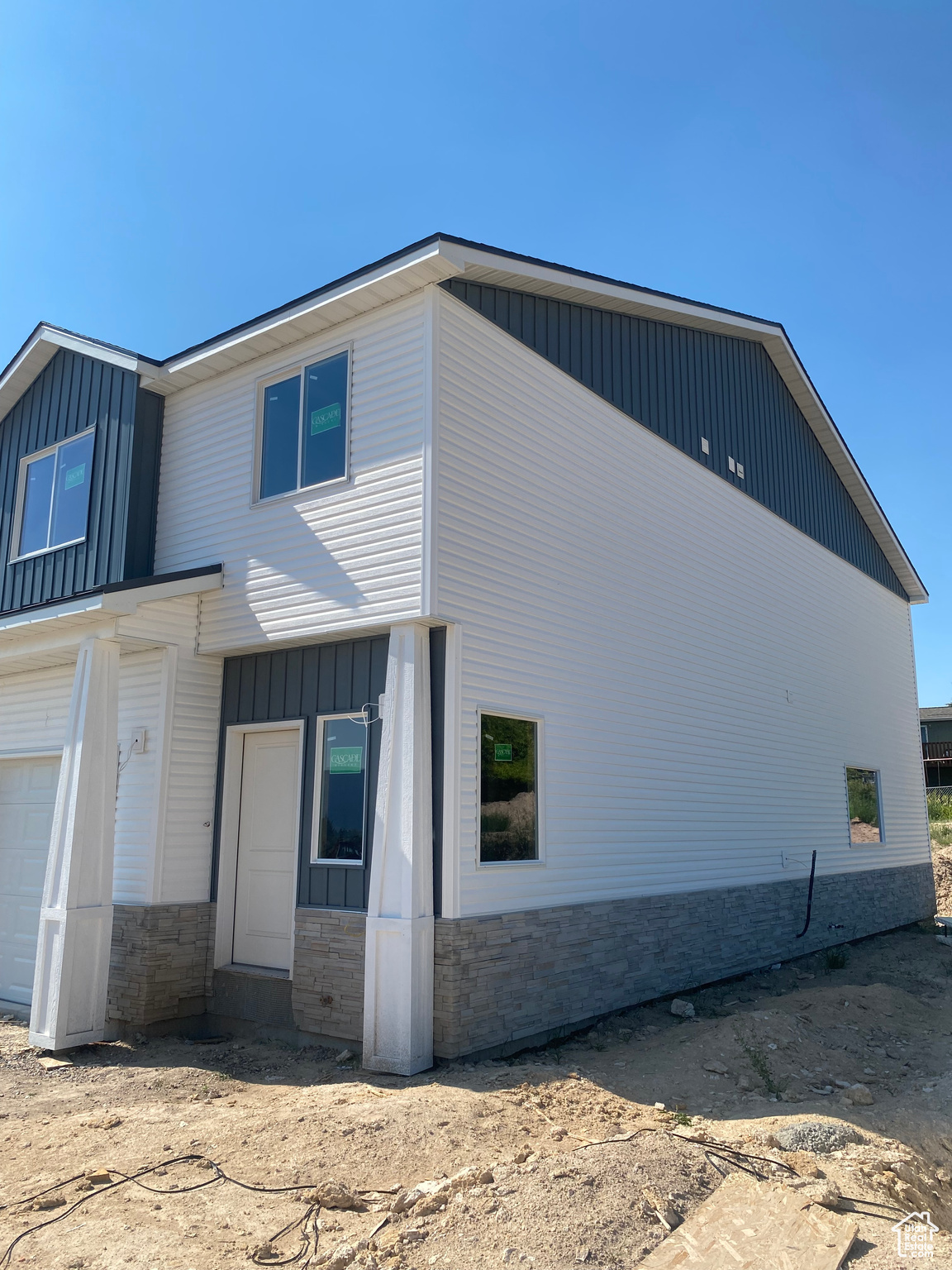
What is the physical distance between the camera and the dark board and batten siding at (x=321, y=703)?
796 cm

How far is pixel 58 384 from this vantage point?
1148 centimetres

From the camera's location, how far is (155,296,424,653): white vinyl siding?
813cm

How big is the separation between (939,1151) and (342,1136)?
149 inches

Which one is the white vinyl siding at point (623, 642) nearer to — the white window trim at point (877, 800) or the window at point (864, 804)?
the white window trim at point (877, 800)

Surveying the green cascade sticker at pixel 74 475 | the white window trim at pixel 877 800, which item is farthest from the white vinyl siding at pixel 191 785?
the white window trim at pixel 877 800

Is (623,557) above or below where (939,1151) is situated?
above

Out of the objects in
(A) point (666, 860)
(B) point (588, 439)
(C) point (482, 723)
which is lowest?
(A) point (666, 860)

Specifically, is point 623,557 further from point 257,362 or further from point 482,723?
point 257,362

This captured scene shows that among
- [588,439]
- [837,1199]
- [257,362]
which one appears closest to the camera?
[837,1199]

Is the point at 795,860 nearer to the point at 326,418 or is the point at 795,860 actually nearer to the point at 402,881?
the point at 402,881

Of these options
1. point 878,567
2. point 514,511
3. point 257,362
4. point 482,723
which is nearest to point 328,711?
point 482,723

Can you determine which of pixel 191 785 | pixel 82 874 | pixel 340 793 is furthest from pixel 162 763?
pixel 340 793

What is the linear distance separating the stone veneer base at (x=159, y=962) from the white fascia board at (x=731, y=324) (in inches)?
261

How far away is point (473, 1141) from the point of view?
221 inches
